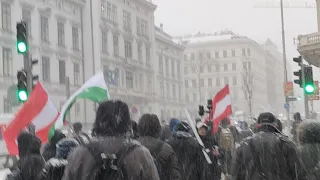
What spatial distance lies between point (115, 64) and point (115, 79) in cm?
221

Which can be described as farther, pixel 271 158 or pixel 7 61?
pixel 7 61

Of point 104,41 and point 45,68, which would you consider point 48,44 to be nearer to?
point 45,68

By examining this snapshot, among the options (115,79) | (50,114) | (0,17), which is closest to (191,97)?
(115,79)

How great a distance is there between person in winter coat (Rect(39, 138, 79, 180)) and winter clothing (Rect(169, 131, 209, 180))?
9.18 ft

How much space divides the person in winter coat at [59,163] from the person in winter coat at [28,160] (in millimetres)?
422

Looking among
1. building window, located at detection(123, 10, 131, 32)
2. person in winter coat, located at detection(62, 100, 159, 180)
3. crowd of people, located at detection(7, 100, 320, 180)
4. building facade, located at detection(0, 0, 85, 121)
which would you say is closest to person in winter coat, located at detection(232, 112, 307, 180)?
crowd of people, located at detection(7, 100, 320, 180)

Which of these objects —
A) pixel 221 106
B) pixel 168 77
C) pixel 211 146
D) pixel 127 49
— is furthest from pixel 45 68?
pixel 211 146

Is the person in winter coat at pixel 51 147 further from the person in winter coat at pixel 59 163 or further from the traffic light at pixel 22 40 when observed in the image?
the traffic light at pixel 22 40

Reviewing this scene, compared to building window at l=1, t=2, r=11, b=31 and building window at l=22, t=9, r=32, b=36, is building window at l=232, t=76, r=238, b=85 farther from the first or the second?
building window at l=1, t=2, r=11, b=31

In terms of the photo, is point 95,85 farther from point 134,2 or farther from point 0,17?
point 134,2

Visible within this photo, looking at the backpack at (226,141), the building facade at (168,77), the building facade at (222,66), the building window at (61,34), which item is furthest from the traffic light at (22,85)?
the building facade at (222,66)

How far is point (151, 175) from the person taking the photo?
416cm

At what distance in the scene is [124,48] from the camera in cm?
5338

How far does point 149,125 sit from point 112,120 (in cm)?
234
